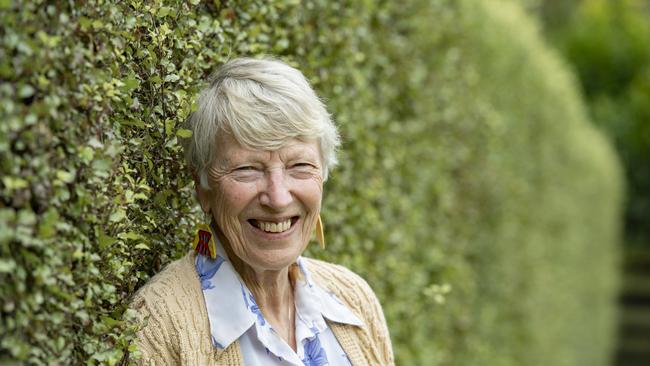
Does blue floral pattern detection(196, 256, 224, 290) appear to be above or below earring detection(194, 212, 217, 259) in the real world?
below

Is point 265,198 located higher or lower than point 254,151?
lower

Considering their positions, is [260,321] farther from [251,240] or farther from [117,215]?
[117,215]

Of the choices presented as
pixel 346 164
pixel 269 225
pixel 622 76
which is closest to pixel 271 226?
pixel 269 225

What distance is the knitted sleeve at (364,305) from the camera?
2.65 m

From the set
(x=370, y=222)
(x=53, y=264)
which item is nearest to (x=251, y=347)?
(x=53, y=264)

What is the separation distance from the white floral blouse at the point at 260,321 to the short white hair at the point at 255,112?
0.75 feet

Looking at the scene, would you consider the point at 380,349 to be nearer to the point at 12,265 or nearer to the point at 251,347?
the point at 251,347

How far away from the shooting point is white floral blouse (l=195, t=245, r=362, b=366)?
7.72 feet

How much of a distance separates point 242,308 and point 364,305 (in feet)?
1.54

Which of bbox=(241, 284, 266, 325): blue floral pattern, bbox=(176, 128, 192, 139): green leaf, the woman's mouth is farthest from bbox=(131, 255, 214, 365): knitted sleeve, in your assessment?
bbox=(176, 128, 192, 139): green leaf

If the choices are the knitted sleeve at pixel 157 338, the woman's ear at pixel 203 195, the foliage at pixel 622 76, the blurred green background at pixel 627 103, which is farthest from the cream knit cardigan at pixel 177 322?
the foliage at pixel 622 76

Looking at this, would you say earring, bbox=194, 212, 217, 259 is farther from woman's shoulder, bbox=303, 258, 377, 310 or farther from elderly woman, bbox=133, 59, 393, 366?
woman's shoulder, bbox=303, 258, 377, 310

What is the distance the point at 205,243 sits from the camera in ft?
8.14

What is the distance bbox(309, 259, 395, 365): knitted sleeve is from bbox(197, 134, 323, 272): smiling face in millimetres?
268
